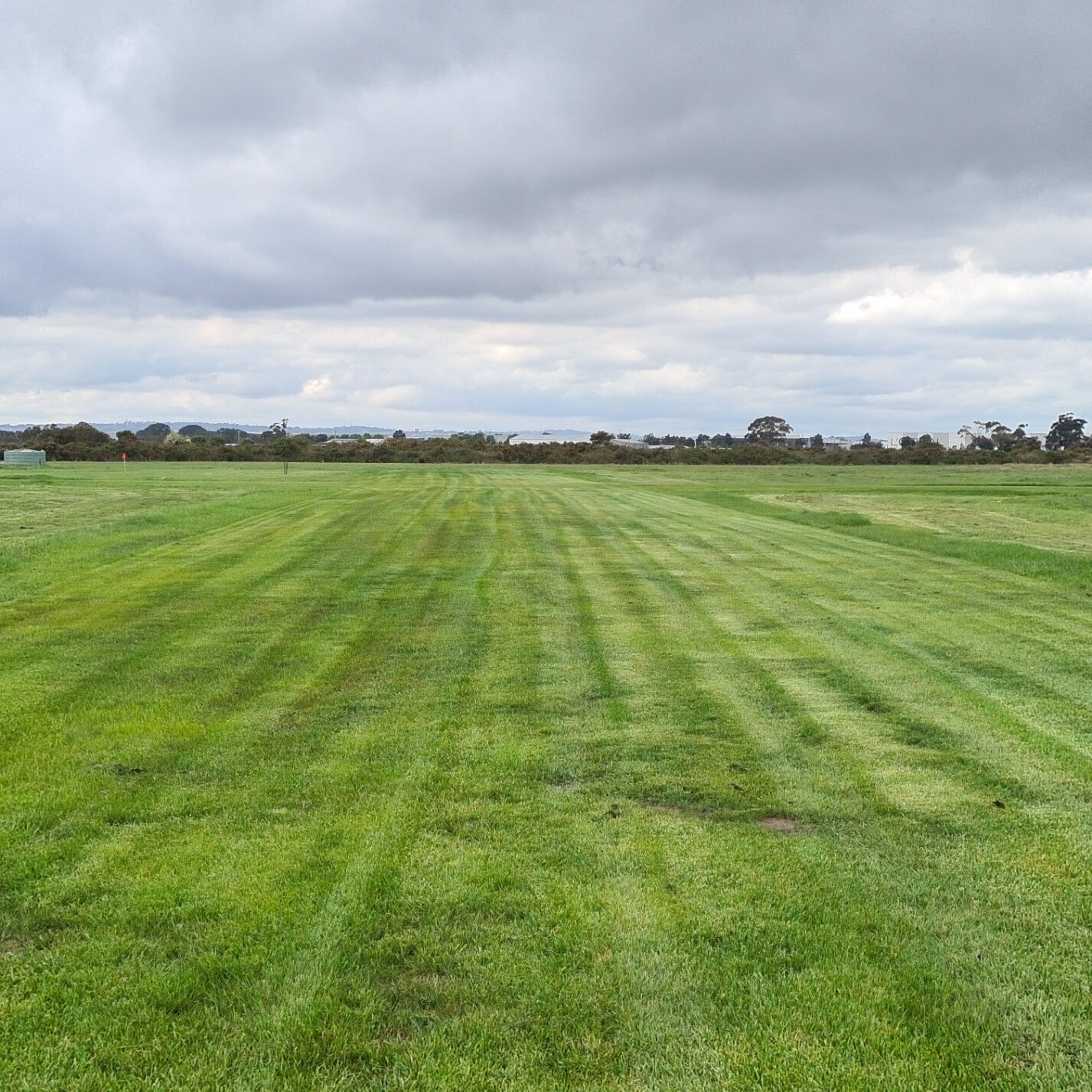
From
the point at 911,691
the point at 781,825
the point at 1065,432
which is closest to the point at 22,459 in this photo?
the point at 911,691

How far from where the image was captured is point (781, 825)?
17.4 ft

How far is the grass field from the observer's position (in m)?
3.39

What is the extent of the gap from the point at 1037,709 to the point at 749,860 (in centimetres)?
400

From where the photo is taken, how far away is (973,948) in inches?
157

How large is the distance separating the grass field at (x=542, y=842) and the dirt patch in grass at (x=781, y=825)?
1.2 inches

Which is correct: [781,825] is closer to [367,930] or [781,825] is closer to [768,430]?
[367,930]

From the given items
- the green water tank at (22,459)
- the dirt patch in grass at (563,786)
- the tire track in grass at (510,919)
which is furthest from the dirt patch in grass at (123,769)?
the green water tank at (22,459)

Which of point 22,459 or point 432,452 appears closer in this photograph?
point 22,459

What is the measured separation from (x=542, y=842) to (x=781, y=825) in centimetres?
135

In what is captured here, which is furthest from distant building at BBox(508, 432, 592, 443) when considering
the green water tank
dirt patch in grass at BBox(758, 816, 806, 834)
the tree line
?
dirt patch in grass at BBox(758, 816, 806, 834)

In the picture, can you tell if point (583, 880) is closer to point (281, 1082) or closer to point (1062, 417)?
point (281, 1082)

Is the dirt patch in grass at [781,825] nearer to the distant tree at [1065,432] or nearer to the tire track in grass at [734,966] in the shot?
the tire track in grass at [734,966]

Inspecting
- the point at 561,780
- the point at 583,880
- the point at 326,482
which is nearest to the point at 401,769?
the point at 561,780

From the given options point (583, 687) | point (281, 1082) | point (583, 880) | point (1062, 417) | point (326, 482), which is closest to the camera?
point (281, 1082)
